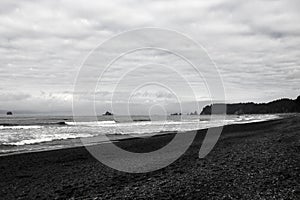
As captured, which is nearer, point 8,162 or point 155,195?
point 155,195

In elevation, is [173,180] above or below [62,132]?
below

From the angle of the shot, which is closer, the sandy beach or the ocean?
the sandy beach

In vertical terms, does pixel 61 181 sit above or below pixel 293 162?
below

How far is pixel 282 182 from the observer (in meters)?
8.73

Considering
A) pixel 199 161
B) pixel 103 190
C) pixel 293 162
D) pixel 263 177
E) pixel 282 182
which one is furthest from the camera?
pixel 199 161

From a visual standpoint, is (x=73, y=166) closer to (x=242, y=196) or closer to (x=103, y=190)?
(x=103, y=190)

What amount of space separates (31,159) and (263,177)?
14155mm

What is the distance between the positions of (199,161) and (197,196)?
5731 mm

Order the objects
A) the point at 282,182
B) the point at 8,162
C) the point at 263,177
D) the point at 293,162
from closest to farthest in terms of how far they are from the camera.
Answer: the point at 282,182 < the point at 263,177 < the point at 293,162 < the point at 8,162

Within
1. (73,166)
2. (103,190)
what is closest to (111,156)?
(73,166)

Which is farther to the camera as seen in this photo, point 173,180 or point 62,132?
point 62,132

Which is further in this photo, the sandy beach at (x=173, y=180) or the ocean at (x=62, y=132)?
the ocean at (x=62, y=132)

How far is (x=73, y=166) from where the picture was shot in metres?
16.0

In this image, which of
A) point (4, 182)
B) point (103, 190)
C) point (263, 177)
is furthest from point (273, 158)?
point (4, 182)
